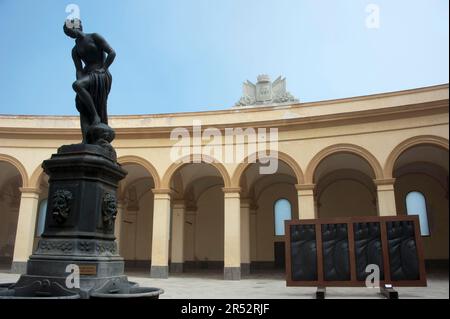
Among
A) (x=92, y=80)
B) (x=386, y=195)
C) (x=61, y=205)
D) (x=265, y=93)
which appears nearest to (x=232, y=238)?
(x=386, y=195)

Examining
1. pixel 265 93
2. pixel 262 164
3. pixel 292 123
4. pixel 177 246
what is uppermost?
pixel 265 93

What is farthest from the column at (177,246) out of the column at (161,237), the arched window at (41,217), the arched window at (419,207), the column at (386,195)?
the arched window at (419,207)

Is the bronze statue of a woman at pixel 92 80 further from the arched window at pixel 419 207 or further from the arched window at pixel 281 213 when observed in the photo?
the arched window at pixel 419 207

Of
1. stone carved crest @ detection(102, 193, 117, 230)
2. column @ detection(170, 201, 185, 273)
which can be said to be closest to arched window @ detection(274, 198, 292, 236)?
column @ detection(170, 201, 185, 273)

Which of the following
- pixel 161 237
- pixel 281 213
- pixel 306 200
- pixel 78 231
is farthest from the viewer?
pixel 281 213

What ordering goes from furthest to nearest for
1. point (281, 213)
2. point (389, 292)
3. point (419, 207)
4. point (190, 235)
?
point (190, 235), point (281, 213), point (419, 207), point (389, 292)

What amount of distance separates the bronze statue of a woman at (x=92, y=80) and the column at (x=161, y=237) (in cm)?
1052

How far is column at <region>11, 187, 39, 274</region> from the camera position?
15.6 metres

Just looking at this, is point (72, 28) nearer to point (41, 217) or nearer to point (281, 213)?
point (281, 213)

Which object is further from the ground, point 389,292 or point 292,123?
point 292,123

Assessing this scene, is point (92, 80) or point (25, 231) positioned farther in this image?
point (25, 231)

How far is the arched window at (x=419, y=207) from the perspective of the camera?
63.0ft

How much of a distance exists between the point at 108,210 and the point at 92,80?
1895 mm

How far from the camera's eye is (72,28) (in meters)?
5.36
